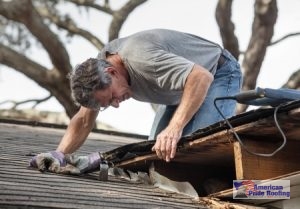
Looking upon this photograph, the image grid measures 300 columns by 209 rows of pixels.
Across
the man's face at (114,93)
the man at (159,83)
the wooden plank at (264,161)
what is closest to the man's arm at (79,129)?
the man at (159,83)

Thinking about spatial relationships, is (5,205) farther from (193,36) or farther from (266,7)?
(266,7)

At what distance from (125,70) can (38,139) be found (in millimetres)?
1720

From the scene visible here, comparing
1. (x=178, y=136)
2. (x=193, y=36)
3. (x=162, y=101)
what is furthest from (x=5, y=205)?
(x=193, y=36)

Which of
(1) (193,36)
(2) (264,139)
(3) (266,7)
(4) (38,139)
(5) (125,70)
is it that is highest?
(3) (266,7)

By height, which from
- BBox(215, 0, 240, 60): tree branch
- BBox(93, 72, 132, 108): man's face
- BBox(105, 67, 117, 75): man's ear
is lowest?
BBox(93, 72, 132, 108): man's face

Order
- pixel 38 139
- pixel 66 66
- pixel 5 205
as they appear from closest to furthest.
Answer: pixel 5 205 → pixel 38 139 → pixel 66 66

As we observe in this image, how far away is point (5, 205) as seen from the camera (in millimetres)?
2076

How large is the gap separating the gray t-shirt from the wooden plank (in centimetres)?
56

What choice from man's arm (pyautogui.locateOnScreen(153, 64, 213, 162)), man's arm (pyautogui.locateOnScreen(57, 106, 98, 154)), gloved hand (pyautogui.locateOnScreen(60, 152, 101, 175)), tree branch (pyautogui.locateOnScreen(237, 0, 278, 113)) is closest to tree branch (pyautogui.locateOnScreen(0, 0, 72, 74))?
tree branch (pyautogui.locateOnScreen(237, 0, 278, 113))

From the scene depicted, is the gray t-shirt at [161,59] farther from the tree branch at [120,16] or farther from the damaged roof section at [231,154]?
the tree branch at [120,16]

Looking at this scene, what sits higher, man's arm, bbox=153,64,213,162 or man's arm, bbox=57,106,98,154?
man's arm, bbox=153,64,213,162

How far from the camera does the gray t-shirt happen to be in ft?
9.75

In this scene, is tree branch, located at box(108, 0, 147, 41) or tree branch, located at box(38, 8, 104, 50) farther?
tree branch, located at box(38, 8, 104, 50)

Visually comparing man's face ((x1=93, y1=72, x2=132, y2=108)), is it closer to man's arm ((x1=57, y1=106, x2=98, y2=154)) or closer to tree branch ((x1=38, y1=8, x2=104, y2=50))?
man's arm ((x1=57, y1=106, x2=98, y2=154))
